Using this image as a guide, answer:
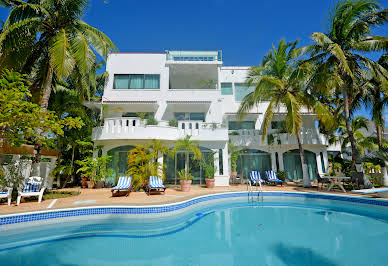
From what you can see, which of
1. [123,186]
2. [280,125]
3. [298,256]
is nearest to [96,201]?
[123,186]

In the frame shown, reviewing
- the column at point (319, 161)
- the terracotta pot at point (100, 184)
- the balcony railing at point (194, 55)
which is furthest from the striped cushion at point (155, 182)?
the column at point (319, 161)

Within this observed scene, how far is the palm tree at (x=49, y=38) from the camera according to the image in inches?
340

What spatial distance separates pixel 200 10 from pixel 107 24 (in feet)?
21.5

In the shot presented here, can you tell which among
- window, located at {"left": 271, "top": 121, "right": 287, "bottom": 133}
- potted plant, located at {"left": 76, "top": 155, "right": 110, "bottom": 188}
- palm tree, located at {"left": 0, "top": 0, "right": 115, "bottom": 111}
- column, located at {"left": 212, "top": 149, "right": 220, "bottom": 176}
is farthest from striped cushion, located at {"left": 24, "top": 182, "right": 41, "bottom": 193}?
window, located at {"left": 271, "top": 121, "right": 287, "bottom": 133}

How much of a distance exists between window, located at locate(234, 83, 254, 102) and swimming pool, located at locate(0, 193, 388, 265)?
13121 mm

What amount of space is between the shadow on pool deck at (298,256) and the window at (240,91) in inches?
640

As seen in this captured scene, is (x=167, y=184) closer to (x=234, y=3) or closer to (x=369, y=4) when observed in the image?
(x=234, y=3)

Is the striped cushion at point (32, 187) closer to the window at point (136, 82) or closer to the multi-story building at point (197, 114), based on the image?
the multi-story building at point (197, 114)

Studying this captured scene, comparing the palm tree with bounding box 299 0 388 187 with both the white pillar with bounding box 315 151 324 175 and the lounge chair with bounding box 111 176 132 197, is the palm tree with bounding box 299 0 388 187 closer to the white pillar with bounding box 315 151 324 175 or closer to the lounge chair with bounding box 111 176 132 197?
the white pillar with bounding box 315 151 324 175

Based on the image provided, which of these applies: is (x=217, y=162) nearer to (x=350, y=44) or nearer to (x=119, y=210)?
(x=119, y=210)

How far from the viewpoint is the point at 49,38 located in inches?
394

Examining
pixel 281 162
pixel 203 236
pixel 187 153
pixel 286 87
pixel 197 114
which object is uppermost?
pixel 286 87

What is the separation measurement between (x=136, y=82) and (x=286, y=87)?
41.4ft

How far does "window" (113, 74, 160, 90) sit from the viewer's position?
1736 cm
